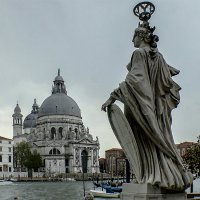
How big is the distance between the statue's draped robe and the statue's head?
223mm

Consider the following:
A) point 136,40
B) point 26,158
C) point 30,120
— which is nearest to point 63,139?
point 26,158

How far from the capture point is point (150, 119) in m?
6.14

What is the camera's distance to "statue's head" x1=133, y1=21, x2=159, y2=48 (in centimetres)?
672

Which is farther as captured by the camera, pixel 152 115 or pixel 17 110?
pixel 17 110

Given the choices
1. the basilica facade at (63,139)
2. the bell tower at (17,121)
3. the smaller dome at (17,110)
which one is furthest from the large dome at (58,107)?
the smaller dome at (17,110)

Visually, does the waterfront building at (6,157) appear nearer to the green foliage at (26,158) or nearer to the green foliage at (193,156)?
the green foliage at (26,158)

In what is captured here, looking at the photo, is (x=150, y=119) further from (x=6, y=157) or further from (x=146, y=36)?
(x=6, y=157)

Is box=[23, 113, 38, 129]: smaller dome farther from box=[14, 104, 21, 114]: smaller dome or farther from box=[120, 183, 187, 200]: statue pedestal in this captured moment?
box=[120, 183, 187, 200]: statue pedestal

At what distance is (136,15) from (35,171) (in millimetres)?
123412

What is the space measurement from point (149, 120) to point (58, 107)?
12964cm

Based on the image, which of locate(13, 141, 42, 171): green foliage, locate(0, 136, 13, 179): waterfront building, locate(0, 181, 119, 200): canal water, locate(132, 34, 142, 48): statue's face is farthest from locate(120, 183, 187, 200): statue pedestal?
locate(13, 141, 42, 171): green foliage

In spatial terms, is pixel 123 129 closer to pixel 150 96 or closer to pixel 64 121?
pixel 150 96

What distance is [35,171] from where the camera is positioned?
127062 millimetres

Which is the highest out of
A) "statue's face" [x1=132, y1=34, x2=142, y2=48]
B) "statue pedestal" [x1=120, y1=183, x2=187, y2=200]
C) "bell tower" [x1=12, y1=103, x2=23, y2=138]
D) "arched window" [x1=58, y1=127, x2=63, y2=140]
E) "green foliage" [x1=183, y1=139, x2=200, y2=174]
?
"bell tower" [x1=12, y1=103, x2=23, y2=138]
